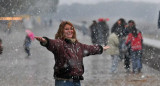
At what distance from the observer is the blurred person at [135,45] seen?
14148mm

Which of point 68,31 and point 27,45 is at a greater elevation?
point 68,31

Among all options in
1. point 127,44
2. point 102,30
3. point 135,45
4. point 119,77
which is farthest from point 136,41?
point 102,30

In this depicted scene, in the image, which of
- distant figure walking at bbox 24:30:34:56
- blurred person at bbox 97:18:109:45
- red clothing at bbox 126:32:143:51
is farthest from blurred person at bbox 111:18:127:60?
blurred person at bbox 97:18:109:45

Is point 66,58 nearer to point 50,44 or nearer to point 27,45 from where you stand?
point 50,44

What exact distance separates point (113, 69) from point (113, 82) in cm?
225

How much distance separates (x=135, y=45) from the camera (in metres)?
14.2

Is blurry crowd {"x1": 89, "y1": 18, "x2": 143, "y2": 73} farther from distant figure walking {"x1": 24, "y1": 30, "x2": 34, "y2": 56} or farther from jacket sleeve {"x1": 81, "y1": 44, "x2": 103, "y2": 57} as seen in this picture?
jacket sleeve {"x1": 81, "y1": 44, "x2": 103, "y2": 57}

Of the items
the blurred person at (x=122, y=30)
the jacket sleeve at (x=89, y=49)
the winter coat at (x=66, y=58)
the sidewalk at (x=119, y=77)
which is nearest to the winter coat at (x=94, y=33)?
the blurred person at (x=122, y=30)

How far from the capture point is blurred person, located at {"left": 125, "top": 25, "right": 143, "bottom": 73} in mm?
14148

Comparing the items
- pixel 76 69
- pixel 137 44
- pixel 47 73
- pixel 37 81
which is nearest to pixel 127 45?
pixel 137 44

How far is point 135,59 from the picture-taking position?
14.4 m

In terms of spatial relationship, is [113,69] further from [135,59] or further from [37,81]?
[37,81]

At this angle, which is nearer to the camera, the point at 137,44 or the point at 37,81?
the point at 37,81

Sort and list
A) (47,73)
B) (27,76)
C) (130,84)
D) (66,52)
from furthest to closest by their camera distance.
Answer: (47,73)
(27,76)
(130,84)
(66,52)
